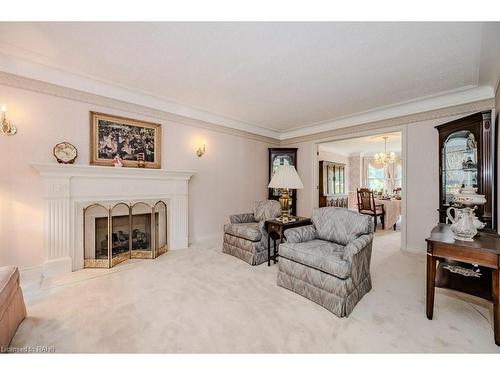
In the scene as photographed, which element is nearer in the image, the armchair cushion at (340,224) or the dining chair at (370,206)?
the armchair cushion at (340,224)

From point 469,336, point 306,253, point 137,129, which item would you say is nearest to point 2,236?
point 137,129

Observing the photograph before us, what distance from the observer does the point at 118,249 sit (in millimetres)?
3119

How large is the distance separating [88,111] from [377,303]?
4.05 metres

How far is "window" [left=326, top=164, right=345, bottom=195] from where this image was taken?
22.8ft

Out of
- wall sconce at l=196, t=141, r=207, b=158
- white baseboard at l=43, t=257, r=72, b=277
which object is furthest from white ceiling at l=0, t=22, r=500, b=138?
white baseboard at l=43, t=257, r=72, b=277

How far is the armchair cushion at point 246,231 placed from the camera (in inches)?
118

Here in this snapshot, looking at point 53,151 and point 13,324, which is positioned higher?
point 53,151

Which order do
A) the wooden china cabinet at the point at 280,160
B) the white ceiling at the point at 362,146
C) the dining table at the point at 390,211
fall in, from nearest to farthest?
the wooden china cabinet at the point at 280,160
the dining table at the point at 390,211
the white ceiling at the point at 362,146

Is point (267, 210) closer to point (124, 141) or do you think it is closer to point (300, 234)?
point (300, 234)

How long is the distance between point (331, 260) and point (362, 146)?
21.0 feet

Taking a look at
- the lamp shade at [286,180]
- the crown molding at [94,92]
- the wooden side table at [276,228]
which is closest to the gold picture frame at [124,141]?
the crown molding at [94,92]

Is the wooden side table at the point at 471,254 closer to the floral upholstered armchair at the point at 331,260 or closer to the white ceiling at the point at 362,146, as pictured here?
the floral upholstered armchair at the point at 331,260

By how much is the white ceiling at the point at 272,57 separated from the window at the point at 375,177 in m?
5.54
